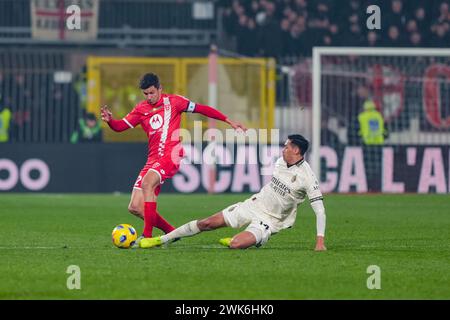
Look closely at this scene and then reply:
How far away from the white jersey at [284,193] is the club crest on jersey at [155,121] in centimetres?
191

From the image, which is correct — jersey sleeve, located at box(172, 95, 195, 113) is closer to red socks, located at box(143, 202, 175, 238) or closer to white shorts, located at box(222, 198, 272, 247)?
red socks, located at box(143, 202, 175, 238)

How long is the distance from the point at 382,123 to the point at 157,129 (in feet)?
42.9

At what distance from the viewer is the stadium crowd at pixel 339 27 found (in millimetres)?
30453

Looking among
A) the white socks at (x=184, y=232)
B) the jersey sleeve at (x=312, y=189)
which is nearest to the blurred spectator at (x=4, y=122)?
the white socks at (x=184, y=232)

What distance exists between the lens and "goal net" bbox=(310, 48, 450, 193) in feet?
88.0

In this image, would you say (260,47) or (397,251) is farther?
(260,47)

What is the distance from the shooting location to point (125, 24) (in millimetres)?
32969

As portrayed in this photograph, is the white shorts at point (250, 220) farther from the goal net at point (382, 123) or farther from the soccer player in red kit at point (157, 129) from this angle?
the goal net at point (382, 123)

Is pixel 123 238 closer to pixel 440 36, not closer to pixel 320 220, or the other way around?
pixel 320 220

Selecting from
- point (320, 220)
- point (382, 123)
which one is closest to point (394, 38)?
point (382, 123)

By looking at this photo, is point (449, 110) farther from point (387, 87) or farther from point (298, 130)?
point (298, 130)

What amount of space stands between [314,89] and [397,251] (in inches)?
508
